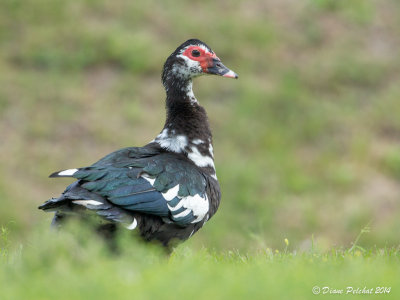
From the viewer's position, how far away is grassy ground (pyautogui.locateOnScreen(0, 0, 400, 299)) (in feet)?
38.6

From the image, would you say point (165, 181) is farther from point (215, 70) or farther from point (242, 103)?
point (242, 103)

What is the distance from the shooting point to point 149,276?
13.8 ft

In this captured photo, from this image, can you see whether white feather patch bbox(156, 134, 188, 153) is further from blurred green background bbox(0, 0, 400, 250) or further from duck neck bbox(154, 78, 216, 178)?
blurred green background bbox(0, 0, 400, 250)

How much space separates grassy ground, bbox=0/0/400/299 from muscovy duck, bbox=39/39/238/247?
3.41m

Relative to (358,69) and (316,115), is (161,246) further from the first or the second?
(358,69)

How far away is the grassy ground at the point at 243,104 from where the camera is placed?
11773mm

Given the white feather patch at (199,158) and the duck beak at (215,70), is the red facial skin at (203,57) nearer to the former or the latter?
the duck beak at (215,70)

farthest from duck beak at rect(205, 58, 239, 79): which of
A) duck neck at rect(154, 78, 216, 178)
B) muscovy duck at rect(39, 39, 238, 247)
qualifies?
duck neck at rect(154, 78, 216, 178)

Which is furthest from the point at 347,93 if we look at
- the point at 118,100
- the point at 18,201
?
the point at 18,201

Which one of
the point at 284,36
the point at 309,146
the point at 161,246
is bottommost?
the point at 309,146

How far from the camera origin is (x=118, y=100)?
525 inches

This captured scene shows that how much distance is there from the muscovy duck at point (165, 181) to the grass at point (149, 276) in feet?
1.79

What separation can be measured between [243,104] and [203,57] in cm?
599

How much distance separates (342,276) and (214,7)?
11.3m
